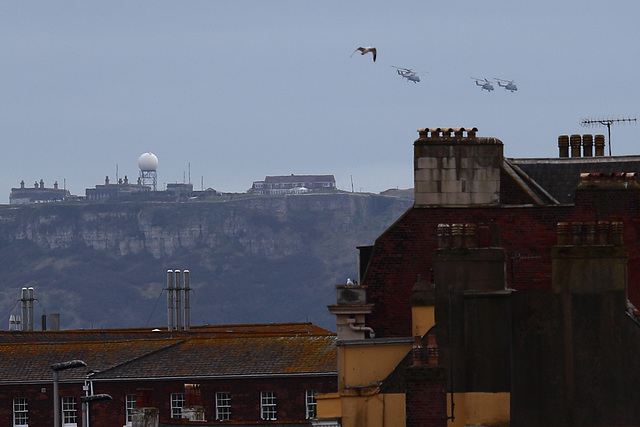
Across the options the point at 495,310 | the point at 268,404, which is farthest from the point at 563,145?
the point at 268,404

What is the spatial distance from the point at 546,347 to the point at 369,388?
6514 millimetres

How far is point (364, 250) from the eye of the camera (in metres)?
55.8

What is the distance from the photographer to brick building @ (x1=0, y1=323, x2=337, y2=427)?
3841 inches

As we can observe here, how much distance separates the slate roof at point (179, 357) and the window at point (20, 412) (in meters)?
1.23

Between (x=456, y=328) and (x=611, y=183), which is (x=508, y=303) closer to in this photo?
(x=456, y=328)

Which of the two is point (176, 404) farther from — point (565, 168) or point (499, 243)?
point (499, 243)

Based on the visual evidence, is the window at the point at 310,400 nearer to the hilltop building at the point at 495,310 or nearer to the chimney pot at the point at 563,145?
the chimney pot at the point at 563,145

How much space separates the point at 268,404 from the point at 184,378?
411 centimetres

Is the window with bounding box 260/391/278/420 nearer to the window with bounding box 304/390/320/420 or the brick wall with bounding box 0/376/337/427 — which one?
the brick wall with bounding box 0/376/337/427

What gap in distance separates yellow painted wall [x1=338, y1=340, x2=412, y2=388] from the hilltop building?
38 mm

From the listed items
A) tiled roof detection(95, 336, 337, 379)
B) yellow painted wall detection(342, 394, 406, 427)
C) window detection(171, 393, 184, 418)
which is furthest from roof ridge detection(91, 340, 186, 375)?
yellow painted wall detection(342, 394, 406, 427)

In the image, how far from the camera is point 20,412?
104688 mm

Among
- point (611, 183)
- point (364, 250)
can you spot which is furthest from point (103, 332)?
point (611, 183)

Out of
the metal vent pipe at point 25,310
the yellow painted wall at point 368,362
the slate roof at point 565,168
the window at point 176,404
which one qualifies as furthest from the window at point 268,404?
the metal vent pipe at point 25,310
